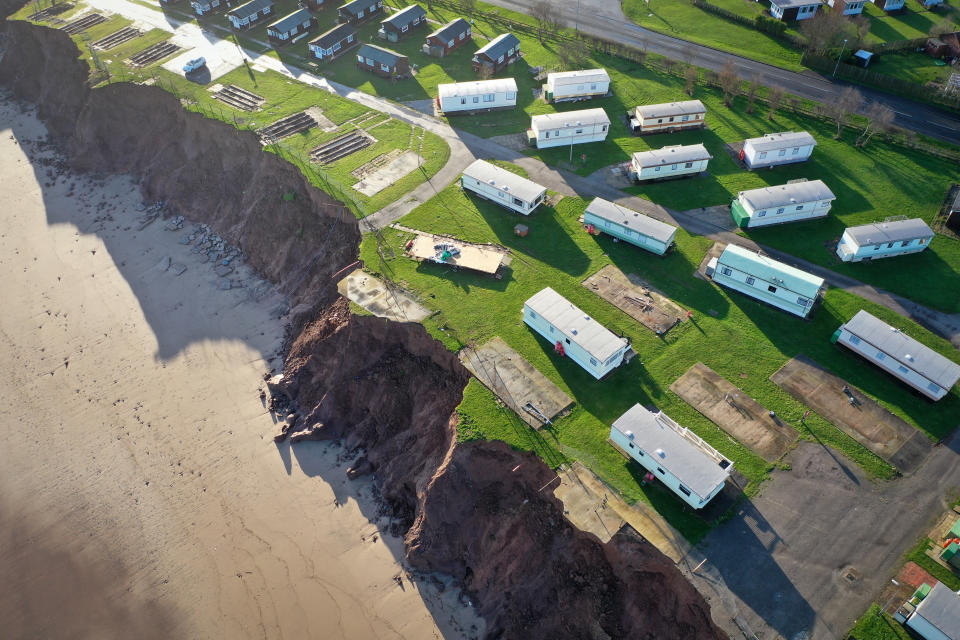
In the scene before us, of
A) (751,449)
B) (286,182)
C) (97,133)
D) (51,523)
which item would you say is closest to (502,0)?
(286,182)

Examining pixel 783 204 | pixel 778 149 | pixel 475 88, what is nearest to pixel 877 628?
pixel 783 204

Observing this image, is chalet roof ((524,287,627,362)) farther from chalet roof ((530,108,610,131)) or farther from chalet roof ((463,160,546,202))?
chalet roof ((530,108,610,131))

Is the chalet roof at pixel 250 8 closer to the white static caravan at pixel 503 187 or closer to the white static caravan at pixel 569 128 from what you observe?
the white static caravan at pixel 569 128

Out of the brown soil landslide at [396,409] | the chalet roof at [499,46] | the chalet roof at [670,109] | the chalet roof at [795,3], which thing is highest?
the chalet roof at [795,3]

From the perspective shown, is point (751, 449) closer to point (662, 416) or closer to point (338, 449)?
point (662, 416)

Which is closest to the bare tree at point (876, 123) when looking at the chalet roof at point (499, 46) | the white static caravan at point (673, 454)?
the chalet roof at point (499, 46)

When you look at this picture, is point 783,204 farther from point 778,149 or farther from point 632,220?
point 632,220
